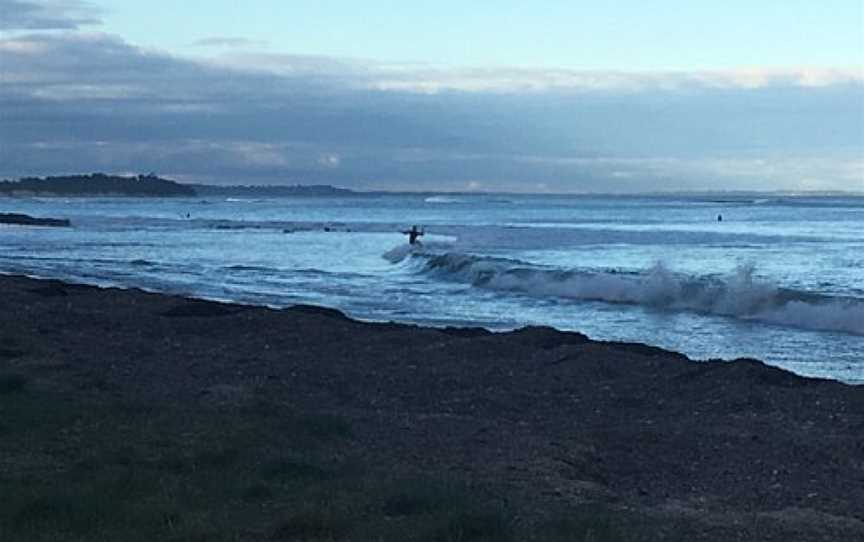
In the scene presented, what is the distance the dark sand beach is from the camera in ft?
24.1

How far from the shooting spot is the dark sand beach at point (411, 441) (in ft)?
24.1

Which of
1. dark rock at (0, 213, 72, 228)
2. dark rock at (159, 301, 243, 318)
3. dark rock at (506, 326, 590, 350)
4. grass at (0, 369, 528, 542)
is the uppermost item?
grass at (0, 369, 528, 542)

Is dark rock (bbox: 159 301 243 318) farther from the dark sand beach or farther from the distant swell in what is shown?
the distant swell

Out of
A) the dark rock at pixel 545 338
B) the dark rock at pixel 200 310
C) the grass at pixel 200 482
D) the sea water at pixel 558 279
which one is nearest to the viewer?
the grass at pixel 200 482

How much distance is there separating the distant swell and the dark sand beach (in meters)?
7.51

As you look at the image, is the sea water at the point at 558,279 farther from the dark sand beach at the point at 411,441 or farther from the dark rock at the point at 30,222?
the dark rock at the point at 30,222

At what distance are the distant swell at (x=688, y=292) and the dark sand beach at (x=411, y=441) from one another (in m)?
7.51

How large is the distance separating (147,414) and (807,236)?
172 feet

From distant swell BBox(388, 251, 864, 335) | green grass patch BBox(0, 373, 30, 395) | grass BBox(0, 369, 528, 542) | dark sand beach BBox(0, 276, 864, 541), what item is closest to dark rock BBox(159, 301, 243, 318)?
dark sand beach BBox(0, 276, 864, 541)

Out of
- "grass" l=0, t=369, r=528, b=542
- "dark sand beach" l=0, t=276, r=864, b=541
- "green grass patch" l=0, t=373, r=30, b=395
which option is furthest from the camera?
"green grass patch" l=0, t=373, r=30, b=395

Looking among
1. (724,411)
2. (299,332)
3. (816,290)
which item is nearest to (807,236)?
(816,290)

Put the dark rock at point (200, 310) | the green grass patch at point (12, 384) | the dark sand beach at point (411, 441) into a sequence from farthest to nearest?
the dark rock at point (200, 310) → the green grass patch at point (12, 384) → the dark sand beach at point (411, 441)

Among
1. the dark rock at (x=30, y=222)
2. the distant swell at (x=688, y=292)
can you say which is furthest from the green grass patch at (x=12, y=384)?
the dark rock at (x=30, y=222)

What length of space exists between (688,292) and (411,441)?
1893 cm
